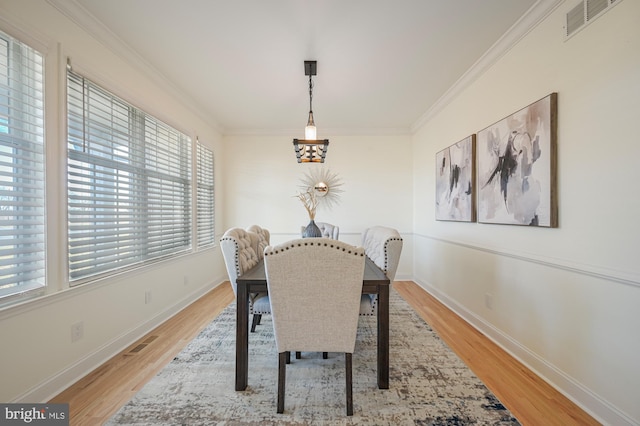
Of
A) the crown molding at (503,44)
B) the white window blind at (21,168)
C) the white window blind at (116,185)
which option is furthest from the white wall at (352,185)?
the white window blind at (21,168)

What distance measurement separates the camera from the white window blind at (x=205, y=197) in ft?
12.2

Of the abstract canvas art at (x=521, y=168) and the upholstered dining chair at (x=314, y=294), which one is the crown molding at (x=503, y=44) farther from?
the upholstered dining chair at (x=314, y=294)

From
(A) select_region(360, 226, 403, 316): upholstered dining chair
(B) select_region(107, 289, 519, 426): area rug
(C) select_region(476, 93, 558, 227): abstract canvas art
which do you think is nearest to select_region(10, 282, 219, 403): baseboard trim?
(B) select_region(107, 289, 519, 426): area rug

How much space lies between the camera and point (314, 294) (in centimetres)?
142

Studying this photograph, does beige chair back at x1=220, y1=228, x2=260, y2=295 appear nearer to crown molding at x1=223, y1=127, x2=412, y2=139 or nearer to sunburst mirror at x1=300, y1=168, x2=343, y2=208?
sunburst mirror at x1=300, y1=168, x2=343, y2=208

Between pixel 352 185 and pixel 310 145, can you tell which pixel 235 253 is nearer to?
pixel 310 145

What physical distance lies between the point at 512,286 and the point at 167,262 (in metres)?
3.36

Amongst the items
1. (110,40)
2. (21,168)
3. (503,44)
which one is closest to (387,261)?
(503,44)

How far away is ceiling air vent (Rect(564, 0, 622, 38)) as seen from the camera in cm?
146

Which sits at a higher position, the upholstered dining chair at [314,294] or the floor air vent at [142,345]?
the upholstered dining chair at [314,294]

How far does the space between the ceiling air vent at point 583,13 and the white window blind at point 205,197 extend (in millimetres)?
3856

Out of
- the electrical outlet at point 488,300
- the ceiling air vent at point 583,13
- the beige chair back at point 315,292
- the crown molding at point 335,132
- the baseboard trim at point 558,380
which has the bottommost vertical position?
the baseboard trim at point 558,380

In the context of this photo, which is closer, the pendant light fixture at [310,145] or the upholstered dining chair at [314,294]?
the upholstered dining chair at [314,294]

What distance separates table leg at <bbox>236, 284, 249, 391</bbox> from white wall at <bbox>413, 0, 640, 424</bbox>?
204 centimetres
